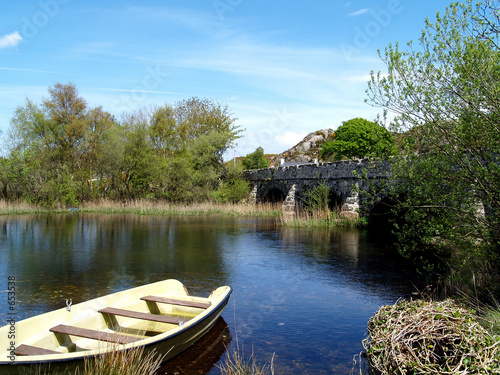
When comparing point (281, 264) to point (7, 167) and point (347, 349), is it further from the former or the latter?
point (7, 167)

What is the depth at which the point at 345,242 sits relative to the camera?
1705 centimetres

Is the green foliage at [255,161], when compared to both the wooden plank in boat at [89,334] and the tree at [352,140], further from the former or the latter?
the wooden plank in boat at [89,334]

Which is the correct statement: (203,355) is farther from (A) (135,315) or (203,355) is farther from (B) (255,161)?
(B) (255,161)

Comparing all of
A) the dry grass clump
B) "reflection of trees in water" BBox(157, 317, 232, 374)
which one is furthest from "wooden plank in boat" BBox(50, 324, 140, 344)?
the dry grass clump

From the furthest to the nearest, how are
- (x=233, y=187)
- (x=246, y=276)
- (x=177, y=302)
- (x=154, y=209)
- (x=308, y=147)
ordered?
(x=308, y=147)
(x=233, y=187)
(x=154, y=209)
(x=246, y=276)
(x=177, y=302)

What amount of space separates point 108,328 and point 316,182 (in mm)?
19639

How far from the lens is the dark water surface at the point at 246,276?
676cm

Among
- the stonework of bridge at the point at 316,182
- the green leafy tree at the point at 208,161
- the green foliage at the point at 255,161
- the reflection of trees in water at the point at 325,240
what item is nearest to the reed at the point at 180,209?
the stonework of bridge at the point at 316,182

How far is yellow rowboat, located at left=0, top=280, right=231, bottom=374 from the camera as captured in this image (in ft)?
15.0

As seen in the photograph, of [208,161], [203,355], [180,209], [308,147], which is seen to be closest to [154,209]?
[180,209]

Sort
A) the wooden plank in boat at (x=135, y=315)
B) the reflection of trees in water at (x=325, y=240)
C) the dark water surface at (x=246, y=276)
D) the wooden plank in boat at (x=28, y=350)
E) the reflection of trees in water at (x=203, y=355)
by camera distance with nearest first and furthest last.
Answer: the wooden plank in boat at (x=28, y=350), the reflection of trees in water at (x=203, y=355), the wooden plank in boat at (x=135, y=315), the dark water surface at (x=246, y=276), the reflection of trees in water at (x=325, y=240)

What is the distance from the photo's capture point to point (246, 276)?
36.7ft

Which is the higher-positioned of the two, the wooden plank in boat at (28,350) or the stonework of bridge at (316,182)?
the stonework of bridge at (316,182)

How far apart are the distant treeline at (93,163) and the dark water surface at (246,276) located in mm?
11073
